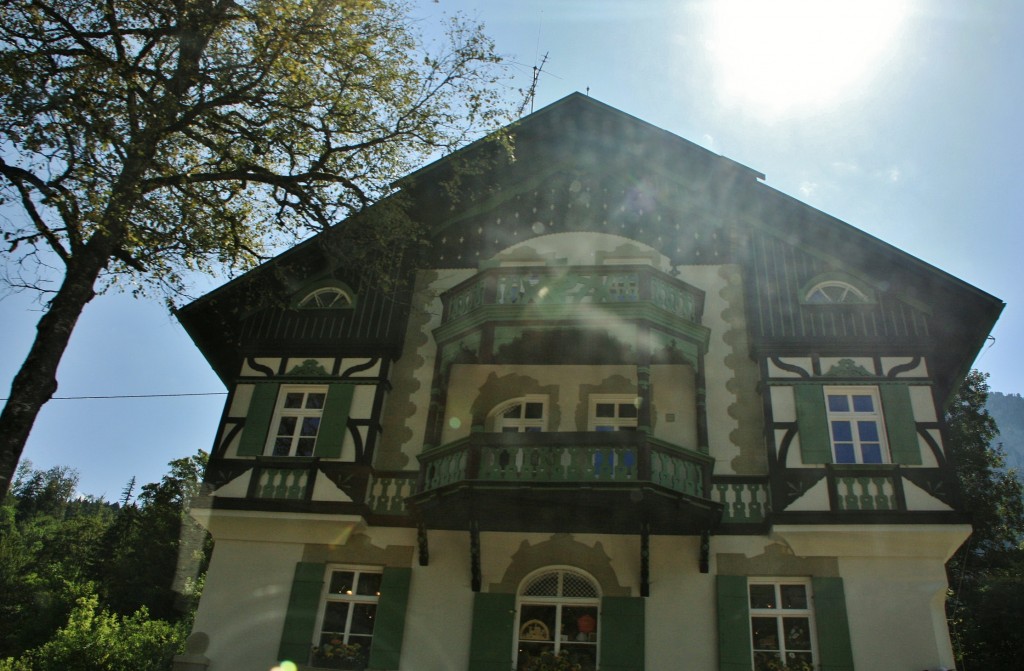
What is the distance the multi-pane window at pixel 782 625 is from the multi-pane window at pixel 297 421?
830cm

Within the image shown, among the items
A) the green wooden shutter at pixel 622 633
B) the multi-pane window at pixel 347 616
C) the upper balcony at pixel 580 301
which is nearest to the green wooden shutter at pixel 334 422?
the multi-pane window at pixel 347 616

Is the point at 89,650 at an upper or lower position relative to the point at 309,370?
lower

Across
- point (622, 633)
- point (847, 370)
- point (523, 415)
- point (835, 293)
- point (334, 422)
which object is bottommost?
point (622, 633)

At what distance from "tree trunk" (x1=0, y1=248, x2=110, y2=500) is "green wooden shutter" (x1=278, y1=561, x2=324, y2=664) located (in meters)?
5.14

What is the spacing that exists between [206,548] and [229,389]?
90.4 feet

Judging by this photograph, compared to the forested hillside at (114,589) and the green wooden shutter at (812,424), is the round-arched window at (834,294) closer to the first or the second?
the green wooden shutter at (812,424)

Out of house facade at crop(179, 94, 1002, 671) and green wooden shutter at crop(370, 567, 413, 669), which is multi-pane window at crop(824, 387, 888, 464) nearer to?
house facade at crop(179, 94, 1002, 671)

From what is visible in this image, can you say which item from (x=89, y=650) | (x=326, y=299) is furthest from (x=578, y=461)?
(x=89, y=650)

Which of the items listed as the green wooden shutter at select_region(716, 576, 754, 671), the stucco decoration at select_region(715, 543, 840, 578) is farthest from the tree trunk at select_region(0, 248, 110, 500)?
the stucco decoration at select_region(715, 543, 840, 578)

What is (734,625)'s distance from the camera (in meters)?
12.4

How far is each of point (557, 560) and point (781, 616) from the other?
3605 millimetres

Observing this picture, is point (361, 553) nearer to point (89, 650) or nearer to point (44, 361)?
point (44, 361)

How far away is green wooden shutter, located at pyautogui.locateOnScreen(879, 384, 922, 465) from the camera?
13508 mm

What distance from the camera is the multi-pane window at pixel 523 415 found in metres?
15.1
